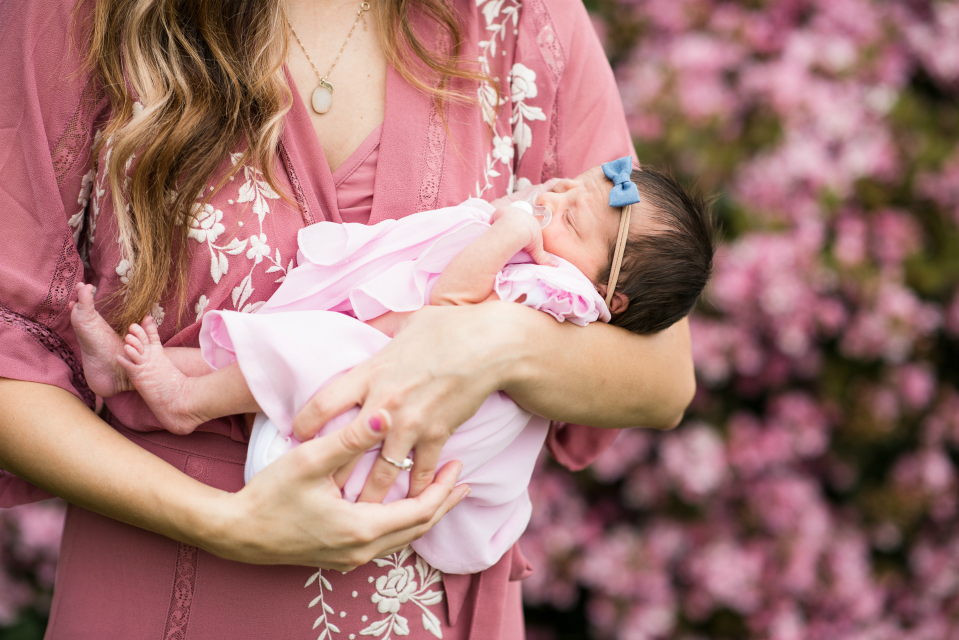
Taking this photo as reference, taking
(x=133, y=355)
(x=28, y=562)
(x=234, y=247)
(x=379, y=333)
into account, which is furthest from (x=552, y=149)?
(x=28, y=562)

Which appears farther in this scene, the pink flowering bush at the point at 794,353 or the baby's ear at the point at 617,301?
the pink flowering bush at the point at 794,353

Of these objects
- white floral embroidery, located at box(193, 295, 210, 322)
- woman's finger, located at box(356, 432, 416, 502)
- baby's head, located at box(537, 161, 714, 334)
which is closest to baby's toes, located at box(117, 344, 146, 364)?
white floral embroidery, located at box(193, 295, 210, 322)

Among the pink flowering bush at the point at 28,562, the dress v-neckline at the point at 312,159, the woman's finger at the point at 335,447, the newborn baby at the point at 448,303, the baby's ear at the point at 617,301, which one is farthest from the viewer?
the pink flowering bush at the point at 28,562

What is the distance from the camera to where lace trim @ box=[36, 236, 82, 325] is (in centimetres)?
118

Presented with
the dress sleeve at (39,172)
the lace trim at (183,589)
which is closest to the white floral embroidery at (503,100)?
the dress sleeve at (39,172)

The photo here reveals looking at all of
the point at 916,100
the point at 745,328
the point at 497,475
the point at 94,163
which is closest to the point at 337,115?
the point at 94,163

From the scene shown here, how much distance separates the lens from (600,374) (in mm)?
1297

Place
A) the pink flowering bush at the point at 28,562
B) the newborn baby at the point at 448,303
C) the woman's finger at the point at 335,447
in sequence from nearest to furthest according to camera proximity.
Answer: the woman's finger at the point at 335,447
the newborn baby at the point at 448,303
the pink flowering bush at the point at 28,562

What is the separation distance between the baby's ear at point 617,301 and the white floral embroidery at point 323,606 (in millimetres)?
733

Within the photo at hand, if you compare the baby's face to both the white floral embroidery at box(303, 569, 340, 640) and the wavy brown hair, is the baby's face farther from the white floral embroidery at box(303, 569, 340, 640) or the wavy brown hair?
the white floral embroidery at box(303, 569, 340, 640)

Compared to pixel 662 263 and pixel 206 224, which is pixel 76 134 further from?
pixel 662 263

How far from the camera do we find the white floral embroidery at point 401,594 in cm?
124

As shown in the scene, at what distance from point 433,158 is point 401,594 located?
809 millimetres

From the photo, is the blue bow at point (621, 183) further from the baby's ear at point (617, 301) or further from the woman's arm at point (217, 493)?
the woman's arm at point (217, 493)
